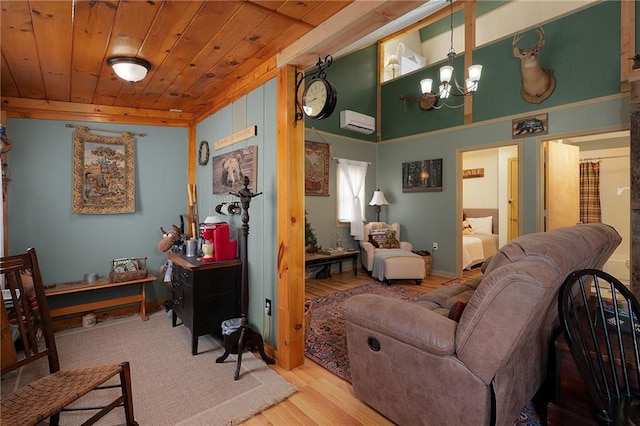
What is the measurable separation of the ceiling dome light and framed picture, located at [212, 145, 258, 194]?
938 mm

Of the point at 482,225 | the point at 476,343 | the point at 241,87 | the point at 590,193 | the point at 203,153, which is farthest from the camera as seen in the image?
the point at 482,225

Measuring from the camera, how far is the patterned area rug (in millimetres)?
1879

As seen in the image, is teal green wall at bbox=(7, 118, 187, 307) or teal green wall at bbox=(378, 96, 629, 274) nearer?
teal green wall at bbox=(7, 118, 187, 307)

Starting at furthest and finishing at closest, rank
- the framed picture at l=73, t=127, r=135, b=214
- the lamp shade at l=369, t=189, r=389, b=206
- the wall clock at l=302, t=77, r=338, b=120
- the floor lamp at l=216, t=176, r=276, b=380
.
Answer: the lamp shade at l=369, t=189, r=389, b=206 < the framed picture at l=73, t=127, r=135, b=214 < the floor lamp at l=216, t=176, r=276, b=380 < the wall clock at l=302, t=77, r=338, b=120

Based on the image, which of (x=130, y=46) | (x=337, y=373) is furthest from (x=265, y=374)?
(x=130, y=46)

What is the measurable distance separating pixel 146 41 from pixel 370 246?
4178mm

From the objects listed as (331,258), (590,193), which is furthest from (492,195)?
(331,258)

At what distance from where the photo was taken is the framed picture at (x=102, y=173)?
3295 millimetres

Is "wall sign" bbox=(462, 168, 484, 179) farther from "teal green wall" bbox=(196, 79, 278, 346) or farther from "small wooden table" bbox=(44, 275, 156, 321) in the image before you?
"small wooden table" bbox=(44, 275, 156, 321)

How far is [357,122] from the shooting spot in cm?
570

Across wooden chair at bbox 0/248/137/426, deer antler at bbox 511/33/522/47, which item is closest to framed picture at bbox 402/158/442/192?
deer antler at bbox 511/33/522/47

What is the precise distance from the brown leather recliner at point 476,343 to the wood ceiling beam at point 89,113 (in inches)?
128

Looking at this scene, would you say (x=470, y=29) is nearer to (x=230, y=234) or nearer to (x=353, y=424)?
(x=230, y=234)

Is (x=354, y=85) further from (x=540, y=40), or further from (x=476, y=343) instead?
(x=476, y=343)
